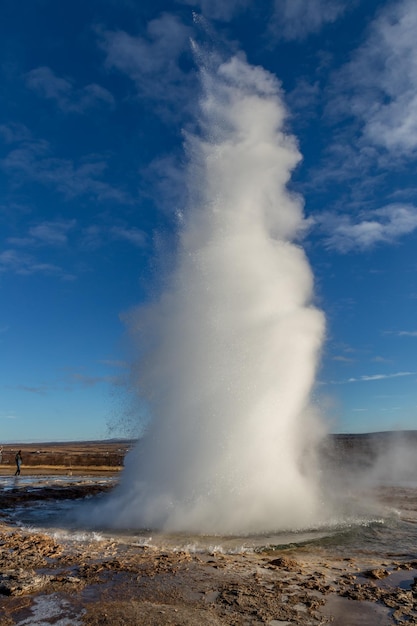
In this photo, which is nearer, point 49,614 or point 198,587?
point 49,614

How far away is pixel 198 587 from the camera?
6.07 meters

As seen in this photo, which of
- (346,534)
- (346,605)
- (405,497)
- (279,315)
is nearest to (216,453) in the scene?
(346,534)

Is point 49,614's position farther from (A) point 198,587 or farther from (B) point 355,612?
(B) point 355,612

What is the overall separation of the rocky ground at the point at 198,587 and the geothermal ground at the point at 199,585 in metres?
0.01

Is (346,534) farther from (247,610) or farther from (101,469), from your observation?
(101,469)

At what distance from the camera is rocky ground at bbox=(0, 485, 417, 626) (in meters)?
5.03

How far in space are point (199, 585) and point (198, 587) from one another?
10 cm

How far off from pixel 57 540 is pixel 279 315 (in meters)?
8.44

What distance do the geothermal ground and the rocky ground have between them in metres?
0.01

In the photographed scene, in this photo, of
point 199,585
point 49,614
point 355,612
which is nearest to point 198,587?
point 199,585

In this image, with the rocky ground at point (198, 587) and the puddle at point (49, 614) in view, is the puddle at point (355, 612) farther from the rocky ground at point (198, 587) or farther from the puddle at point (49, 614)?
the puddle at point (49, 614)

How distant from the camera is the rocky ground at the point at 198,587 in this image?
5.03m

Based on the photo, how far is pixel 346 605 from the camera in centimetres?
542

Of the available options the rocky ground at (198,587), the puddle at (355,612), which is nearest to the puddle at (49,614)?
the rocky ground at (198,587)
